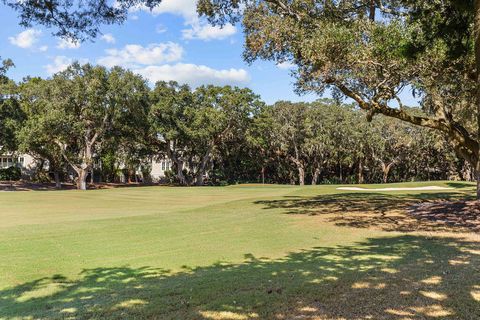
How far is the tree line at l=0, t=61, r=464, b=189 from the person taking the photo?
35.9 metres

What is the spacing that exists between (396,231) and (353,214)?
13.4 ft

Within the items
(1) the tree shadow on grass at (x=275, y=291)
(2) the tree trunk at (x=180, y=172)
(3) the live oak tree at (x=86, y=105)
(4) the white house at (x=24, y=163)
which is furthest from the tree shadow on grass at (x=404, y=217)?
(4) the white house at (x=24, y=163)

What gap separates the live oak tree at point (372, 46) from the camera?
1030 centimetres

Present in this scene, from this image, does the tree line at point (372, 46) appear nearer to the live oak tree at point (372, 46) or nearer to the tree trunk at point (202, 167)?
the live oak tree at point (372, 46)

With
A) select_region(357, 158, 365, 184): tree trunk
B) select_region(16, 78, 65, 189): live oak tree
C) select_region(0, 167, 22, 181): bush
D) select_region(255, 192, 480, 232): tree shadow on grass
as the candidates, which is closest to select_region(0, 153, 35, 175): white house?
select_region(0, 167, 22, 181): bush

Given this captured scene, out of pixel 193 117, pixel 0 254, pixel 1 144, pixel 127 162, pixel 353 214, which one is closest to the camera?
pixel 0 254

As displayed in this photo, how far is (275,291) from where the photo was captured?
516 centimetres

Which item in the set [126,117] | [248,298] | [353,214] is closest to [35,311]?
[248,298]

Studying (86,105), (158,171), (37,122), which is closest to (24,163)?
(158,171)

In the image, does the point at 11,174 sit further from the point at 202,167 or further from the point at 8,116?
the point at 202,167

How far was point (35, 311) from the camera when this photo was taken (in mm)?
4707

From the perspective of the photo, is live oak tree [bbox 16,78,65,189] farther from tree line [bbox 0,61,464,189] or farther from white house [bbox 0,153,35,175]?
white house [bbox 0,153,35,175]

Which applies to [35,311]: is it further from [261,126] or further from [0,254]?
[261,126]

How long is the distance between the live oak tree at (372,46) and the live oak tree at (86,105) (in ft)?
78.3
